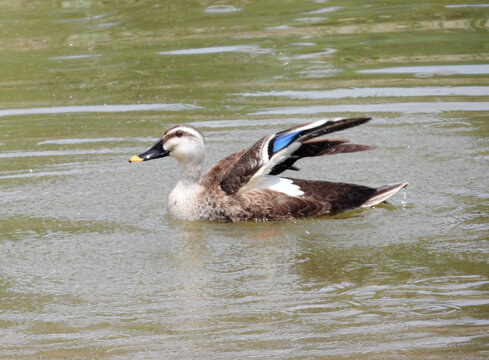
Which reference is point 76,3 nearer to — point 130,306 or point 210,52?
point 210,52

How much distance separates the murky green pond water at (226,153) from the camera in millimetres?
6879

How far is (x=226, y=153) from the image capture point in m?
11.2

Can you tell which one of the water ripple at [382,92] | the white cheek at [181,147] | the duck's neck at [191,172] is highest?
the white cheek at [181,147]

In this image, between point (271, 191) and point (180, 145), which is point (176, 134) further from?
point (271, 191)

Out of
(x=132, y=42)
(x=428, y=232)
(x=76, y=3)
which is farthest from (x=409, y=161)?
(x=76, y=3)

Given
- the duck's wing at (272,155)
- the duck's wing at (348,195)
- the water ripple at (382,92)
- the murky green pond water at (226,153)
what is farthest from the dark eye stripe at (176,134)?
the water ripple at (382,92)

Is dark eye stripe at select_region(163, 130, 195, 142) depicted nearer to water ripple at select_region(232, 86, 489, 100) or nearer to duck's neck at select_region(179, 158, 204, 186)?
duck's neck at select_region(179, 158, 204, 186)

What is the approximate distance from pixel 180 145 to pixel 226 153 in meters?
1.54

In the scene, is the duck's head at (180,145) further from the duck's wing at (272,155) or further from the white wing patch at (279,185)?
the white wing patch at (279,185)

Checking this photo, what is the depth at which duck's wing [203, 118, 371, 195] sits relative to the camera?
8937 millimetres

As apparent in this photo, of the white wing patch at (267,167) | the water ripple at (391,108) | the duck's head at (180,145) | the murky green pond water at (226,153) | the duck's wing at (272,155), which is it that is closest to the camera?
the murky green pond water at (226,153)

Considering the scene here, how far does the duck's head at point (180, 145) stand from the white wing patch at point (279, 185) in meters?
0.65

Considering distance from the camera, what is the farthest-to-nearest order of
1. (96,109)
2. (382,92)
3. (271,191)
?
(96,109), (382,92), (271,191)

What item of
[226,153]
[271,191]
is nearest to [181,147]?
[271,191]
